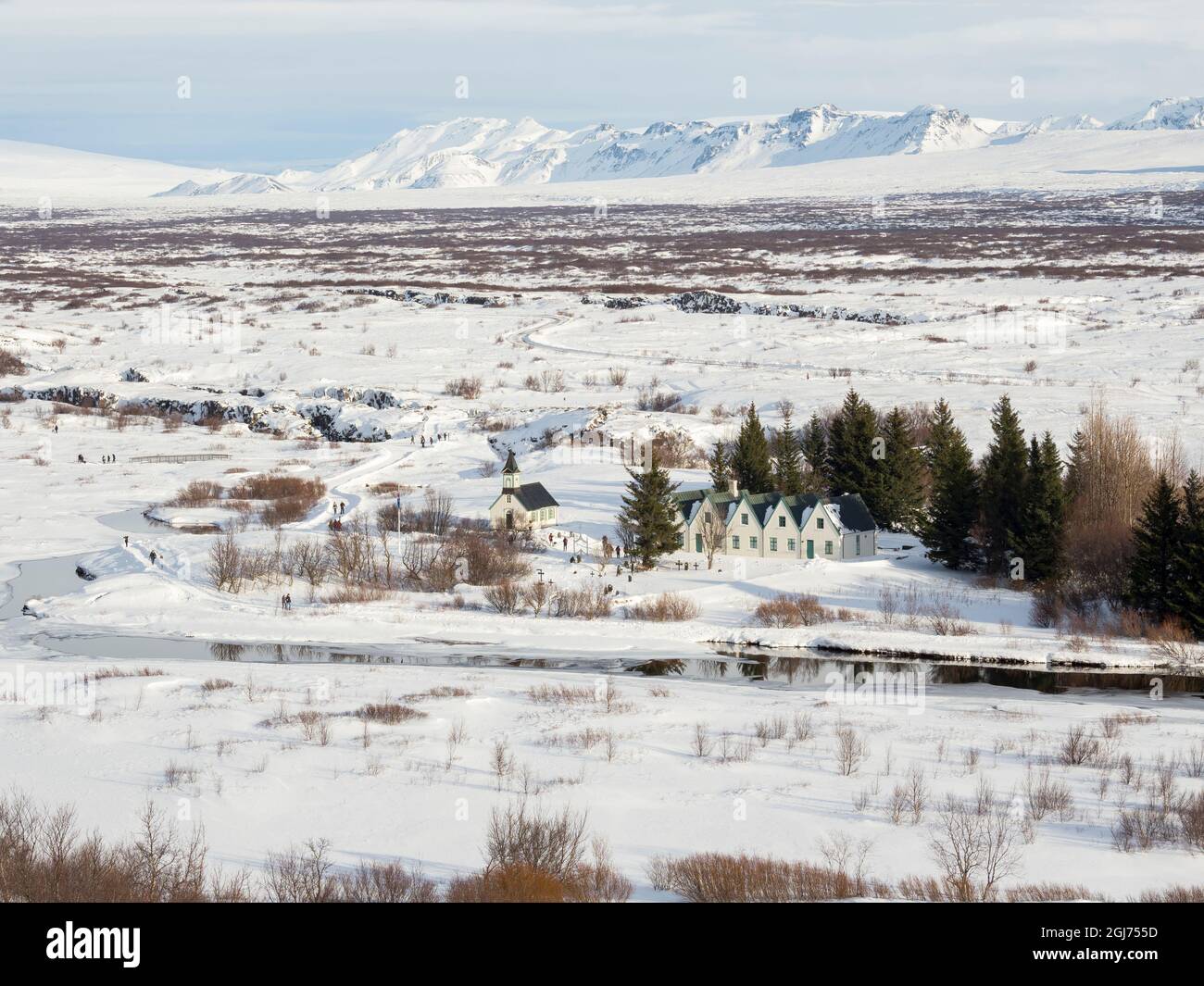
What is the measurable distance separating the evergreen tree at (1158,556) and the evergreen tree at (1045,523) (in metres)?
4.05

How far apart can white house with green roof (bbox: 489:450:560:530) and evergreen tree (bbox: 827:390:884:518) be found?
455 inches

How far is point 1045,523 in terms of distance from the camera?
146ft

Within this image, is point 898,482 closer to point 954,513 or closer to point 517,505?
point 954,513

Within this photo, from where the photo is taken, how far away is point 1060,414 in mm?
64938

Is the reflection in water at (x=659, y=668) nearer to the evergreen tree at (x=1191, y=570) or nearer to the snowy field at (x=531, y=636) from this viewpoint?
the snowy field at (x=531, y=636)

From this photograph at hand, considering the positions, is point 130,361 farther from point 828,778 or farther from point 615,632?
point 828,778

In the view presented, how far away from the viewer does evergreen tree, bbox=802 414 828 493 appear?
53969 millimetres

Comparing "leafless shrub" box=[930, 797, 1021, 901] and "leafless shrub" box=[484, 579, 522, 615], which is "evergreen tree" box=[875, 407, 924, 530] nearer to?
"leafless shrub" box=[484, 579, 522, 615]

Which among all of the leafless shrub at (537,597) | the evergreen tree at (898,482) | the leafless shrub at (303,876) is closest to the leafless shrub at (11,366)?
the leafless shrub at (537,597)

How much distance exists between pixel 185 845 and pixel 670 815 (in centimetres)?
837

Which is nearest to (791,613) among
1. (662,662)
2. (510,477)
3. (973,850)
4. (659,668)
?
(662,662)

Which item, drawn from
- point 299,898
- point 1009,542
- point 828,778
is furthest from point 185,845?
point 1009,542

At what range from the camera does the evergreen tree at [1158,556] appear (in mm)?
39500

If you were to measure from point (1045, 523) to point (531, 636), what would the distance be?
688 inches
